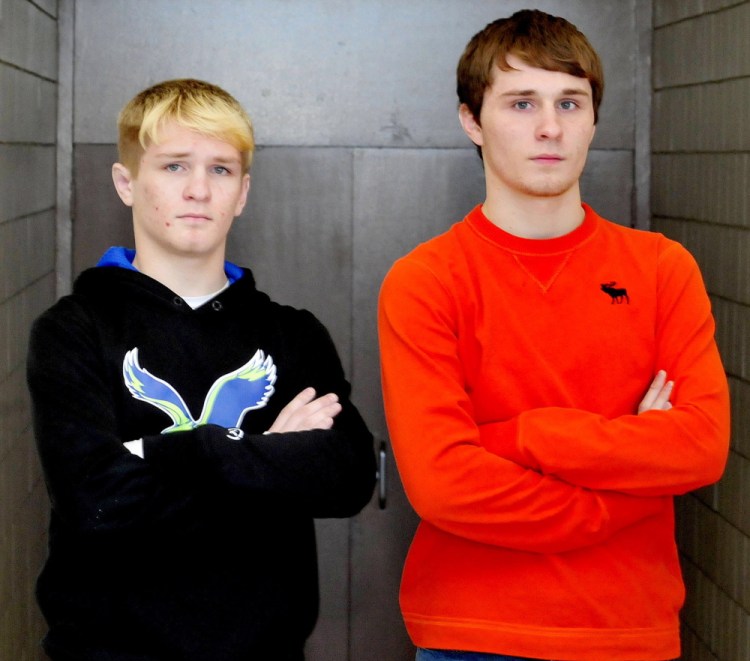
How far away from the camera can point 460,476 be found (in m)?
1.94

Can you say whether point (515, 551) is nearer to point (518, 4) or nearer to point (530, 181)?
point (530, 181)

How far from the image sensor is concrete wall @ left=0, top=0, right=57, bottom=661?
8.02 feet

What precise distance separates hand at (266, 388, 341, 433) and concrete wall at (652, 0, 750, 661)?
1.01 metres

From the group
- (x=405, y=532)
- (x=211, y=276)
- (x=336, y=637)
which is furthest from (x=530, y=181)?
(x=336, y=637)

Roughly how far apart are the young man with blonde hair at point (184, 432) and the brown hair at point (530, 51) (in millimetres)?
474

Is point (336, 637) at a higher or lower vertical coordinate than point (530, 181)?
lower

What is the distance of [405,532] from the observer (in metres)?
3.14

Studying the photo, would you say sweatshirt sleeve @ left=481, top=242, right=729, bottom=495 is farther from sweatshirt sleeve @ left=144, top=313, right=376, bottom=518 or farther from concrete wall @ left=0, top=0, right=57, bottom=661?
concrete wall @ left=0, top=0, right=57, bottom=661

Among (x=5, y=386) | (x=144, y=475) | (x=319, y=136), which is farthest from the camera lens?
(x=319, y=136)

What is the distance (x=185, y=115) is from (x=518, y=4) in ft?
4.23

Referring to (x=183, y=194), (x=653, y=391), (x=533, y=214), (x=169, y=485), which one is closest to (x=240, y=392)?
(x=169, y=485)

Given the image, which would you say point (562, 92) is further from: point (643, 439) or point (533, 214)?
point (643, 439)

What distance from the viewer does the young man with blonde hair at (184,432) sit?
192 cm

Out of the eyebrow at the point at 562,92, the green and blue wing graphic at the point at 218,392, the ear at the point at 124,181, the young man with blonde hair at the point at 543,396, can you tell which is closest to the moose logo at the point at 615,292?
the young man with blonde hair at the point at 543,396
